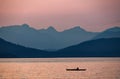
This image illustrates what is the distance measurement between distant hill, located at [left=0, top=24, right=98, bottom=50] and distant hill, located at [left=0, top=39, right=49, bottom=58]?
0.16ft

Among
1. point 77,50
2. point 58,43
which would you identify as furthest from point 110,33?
point 58,43

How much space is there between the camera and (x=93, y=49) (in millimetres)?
2551

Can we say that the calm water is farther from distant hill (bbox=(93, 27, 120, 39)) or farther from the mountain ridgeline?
distant hill (bbox=(93, 27, 120, 39))

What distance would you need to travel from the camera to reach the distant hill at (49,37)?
8.36 feet

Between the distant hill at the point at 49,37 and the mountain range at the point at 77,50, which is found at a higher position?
the distant hill at the point at 49,37

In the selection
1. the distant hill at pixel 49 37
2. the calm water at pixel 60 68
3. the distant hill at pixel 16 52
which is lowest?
the calm water at pixel 60 68

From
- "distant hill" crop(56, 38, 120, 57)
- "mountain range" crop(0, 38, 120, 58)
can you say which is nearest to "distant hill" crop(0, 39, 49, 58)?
"mountain range" crop(0, 38, 120, 58)

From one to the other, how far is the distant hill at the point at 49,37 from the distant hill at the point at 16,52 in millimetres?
49

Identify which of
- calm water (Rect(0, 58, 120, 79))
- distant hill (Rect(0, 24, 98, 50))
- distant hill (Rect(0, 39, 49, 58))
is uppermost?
distant hill (Rect(0, 24, 98, 50))

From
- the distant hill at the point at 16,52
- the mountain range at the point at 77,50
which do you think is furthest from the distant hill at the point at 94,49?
the distant hill at the point at 16,52

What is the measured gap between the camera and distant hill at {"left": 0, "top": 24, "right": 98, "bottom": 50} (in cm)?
255

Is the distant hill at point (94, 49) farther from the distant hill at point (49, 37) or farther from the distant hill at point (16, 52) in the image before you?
the distant hill at point (16, 52)

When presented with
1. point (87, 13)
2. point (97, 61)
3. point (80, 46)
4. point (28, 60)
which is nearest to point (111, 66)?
point (97, 61)

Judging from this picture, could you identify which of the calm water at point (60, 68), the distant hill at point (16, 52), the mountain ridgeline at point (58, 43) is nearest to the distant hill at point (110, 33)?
the mountain ridgeline at point (58, 43)
